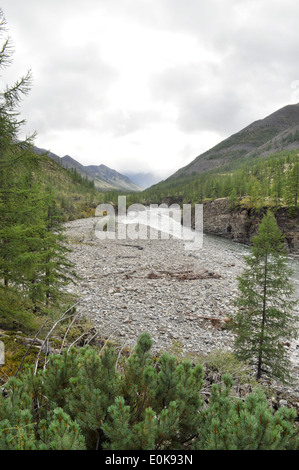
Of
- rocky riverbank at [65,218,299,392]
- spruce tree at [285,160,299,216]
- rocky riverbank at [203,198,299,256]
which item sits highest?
spruce tree at [285,160,299,216]

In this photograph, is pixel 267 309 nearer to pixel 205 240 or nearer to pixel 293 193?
pixel 205 240

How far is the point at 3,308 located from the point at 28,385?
4.77 m

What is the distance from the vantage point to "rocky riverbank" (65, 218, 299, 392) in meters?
9.75

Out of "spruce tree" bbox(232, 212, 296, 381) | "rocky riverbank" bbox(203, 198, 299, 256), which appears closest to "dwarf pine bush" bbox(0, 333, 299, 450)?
"spruce tree" bbox(232, 212, 296, 381)

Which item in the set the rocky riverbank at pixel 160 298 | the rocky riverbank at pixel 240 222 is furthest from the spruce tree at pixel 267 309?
the rocky riverbank at pixel 240 222

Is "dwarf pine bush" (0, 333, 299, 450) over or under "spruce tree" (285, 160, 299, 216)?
under

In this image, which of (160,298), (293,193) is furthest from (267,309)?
(293,193)

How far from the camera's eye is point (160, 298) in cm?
1354

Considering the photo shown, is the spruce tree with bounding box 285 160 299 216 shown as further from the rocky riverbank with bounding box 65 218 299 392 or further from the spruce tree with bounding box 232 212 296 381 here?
the spruce tree with bounding box 232 212 296 381

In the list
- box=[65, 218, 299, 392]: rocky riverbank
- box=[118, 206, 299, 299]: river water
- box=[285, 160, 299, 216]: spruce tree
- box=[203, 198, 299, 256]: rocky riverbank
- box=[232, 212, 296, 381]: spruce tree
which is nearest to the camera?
box=[232, 212, 296, 381]: spruce tree

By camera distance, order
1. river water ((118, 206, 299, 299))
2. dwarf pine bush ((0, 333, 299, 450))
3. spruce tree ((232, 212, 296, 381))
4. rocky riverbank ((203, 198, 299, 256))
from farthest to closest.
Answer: rocky riverbank ((203, 198, 299, 256)) < river water ((118, 206, 299, 299)) < spruce tree ((232, 212, 296, 381)) < dwarf pine bush ((0, 333, 299, 450))
